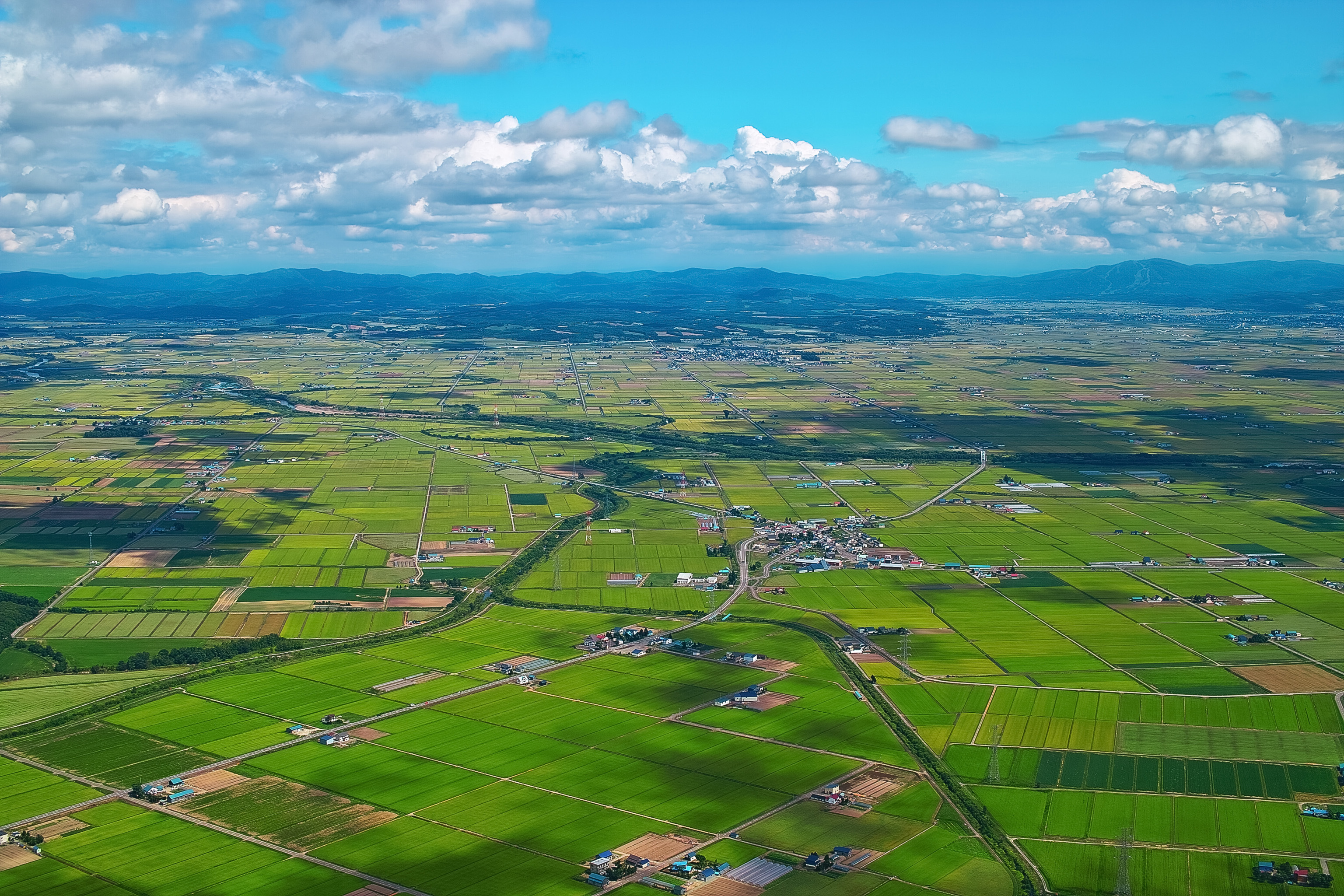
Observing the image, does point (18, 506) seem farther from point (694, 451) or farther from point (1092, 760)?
point (1092, 760)

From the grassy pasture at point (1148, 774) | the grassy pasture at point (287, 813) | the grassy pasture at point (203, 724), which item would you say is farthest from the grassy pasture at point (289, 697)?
the grassy pasture at point (1148, 774)

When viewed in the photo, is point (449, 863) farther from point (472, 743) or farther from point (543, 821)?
point (472, 743)

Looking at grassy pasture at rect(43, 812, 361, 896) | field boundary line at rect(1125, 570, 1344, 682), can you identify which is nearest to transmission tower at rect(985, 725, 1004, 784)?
field boundary line at rect(1125, 570, 1344, 682)

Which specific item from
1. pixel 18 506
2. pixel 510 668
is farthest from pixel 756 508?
pixel 18 506

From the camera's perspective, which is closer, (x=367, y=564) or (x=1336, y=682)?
(x=1336, y=682)

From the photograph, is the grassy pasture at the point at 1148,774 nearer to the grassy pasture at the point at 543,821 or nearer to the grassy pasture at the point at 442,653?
the grassy pasture at the point at 543,821

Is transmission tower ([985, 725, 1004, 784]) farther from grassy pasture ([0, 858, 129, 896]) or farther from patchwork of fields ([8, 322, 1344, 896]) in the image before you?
grassy pasture ([0, 858, 129, 896])
